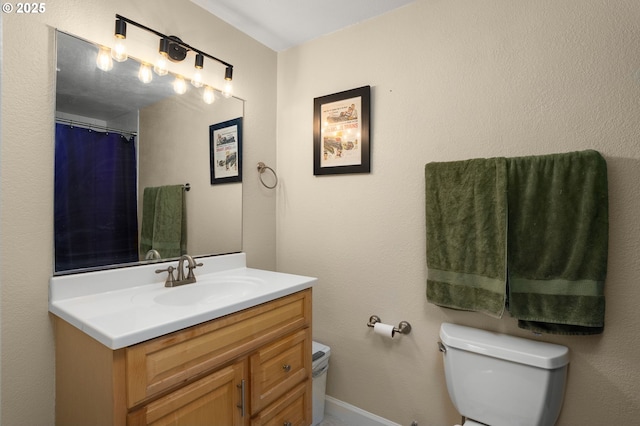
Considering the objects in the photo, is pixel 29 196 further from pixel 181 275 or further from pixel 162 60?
pixel 162 60

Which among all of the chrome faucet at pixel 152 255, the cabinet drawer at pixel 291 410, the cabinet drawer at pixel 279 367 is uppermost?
the chrome faucet at pixel 152 255

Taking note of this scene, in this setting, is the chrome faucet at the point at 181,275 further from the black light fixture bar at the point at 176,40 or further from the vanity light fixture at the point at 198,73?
the black light fixture bar at the point at 176,40

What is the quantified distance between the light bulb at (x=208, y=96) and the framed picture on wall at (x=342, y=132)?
2.00ft

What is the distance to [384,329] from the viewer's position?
160cm

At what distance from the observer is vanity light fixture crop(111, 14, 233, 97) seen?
4.14 ft

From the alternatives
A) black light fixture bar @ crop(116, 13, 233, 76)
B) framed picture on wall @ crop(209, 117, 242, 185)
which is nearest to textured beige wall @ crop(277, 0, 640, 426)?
framed picture on wall @ crop(209, 117, 242, 185)

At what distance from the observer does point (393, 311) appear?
5.43 feet

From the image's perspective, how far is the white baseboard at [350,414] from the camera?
1.68 metres

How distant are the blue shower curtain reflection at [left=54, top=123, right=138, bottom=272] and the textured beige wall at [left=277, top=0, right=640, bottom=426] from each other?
0.95 meters

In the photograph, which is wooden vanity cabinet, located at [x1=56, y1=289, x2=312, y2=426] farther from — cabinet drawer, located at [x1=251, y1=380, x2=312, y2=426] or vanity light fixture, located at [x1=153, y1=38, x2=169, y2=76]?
vanity light fixture, located at [x1=153, y1=38, x2=169, y2=76]

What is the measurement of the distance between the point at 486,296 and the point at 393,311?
1.65 ft

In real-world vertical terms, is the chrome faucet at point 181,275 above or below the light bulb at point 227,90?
below

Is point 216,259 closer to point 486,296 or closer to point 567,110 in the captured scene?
point 486,296

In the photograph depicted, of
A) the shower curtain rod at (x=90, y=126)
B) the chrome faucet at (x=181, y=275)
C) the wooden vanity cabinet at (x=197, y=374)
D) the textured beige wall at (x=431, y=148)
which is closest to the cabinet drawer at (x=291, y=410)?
the wooden vanity cabinet at (x=197, y=374)
